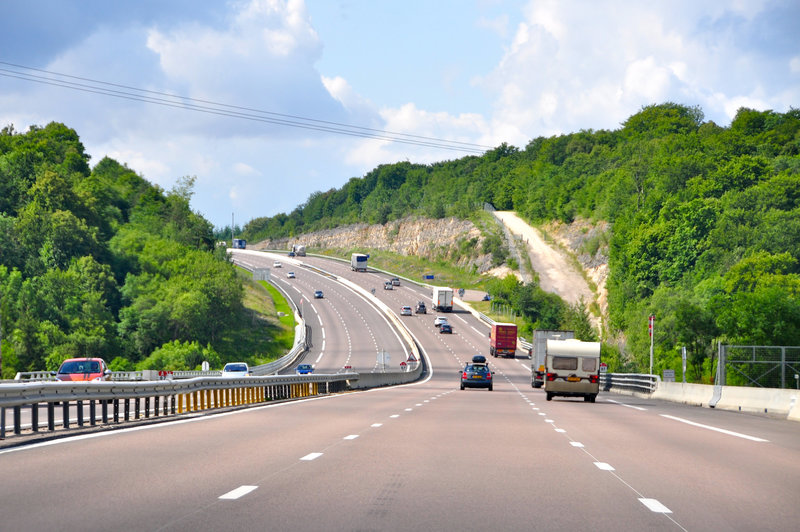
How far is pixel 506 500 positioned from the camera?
9.77m

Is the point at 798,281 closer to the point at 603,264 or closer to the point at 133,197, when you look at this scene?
the point at 603,264

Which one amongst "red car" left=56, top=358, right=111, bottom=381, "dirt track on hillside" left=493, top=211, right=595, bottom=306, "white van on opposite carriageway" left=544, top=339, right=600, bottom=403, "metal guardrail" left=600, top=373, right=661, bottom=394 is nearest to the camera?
"red car" left=56, top=358, right=111, bottom=381

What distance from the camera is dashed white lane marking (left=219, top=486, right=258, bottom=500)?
9625 millimetres

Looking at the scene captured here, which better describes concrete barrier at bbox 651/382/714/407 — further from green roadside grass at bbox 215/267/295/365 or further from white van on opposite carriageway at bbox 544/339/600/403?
green roadside grass at bbox 215/267/295/365

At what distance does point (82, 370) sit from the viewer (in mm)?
37344

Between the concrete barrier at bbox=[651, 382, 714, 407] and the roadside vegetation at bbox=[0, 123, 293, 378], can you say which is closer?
the concrete barrier at bbox=[651, 382, 714, 407]

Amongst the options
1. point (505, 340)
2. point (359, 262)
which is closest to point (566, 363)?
point (505, 340)

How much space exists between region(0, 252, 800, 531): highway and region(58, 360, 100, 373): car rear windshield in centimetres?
1646

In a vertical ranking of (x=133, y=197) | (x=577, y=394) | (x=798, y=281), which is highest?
(x=133, y=197)

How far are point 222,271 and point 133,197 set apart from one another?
52.0 metres

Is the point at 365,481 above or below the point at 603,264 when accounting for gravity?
below

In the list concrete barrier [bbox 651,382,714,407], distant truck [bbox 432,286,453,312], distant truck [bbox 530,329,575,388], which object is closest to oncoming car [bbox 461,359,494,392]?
distant truck [bbox 530,329,575,388]

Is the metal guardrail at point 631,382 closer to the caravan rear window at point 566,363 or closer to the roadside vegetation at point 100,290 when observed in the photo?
the caravan rear window at point 566,363

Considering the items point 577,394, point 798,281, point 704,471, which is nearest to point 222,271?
point 798,281
